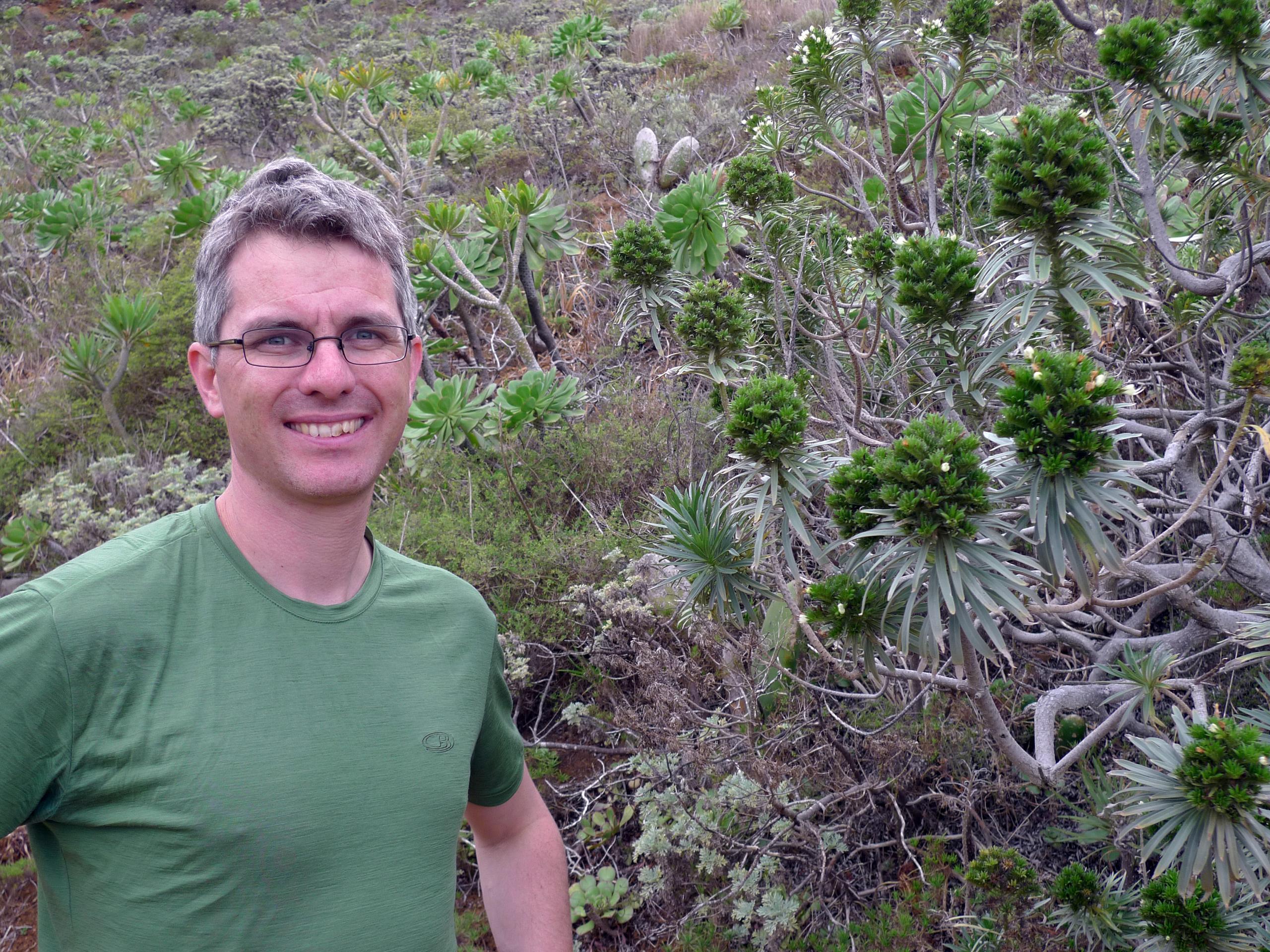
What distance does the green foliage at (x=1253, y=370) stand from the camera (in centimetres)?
170

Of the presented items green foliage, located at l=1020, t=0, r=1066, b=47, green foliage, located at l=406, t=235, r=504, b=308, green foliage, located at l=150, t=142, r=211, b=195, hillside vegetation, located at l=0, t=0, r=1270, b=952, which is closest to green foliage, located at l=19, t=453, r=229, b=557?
hillside vegetation, located at l=0, t=0, r=1270, b=952

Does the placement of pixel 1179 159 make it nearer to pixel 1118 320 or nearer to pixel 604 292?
pixel 1118 320

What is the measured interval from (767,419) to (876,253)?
0.88 m

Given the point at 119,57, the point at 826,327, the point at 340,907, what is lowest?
the point at 340,907

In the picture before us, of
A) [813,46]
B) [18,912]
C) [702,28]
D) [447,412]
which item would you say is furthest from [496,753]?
[702,28]

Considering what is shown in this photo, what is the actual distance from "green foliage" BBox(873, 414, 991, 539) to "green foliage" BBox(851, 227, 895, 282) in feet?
3.36

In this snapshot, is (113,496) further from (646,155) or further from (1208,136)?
(1208,136)

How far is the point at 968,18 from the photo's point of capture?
2.71 m

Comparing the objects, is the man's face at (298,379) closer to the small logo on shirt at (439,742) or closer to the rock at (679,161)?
the small logo on shirt at (439,742)

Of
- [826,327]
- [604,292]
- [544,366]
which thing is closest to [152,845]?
[826,327]

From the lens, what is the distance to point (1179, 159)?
241cm

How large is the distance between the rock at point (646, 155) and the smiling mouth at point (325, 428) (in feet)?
19.7

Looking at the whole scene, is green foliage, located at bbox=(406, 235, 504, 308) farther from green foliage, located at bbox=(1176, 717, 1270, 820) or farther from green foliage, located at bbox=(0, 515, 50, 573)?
green foliage, located at bbox=(1176, 717, 1270, 820)

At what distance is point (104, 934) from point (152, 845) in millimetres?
154
